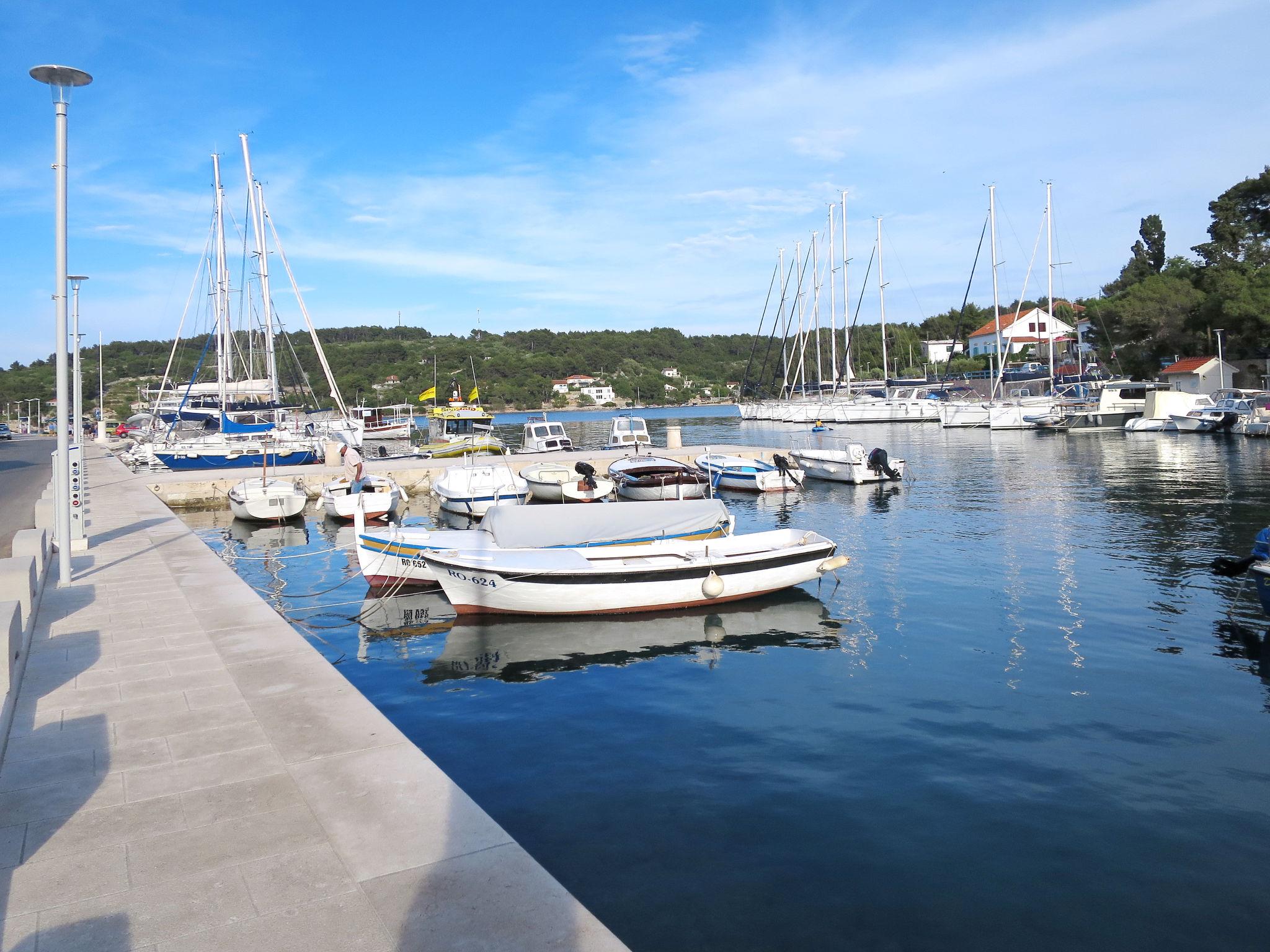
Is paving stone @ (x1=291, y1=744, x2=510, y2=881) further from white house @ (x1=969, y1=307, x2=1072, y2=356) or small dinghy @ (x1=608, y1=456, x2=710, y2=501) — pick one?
white house @ (x1=969, y1=307, x2=1072, y2=356)

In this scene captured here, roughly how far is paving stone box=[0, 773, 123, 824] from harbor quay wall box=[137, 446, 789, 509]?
24.0m

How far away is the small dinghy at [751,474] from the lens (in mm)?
32281

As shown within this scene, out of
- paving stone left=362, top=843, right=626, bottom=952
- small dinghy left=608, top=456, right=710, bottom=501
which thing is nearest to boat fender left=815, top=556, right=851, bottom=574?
paving stone left=362, top=843, right=626, bottom=952

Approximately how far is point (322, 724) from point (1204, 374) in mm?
71632

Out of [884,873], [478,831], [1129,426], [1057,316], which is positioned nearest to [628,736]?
[884,873]

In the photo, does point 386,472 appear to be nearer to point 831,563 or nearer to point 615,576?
point 615,576

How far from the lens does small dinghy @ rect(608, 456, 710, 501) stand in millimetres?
27188

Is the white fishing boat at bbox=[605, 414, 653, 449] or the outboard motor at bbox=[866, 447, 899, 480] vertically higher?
the white fishing boat at bbox=[605, 414, 653, 449]

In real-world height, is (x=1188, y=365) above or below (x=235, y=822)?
above

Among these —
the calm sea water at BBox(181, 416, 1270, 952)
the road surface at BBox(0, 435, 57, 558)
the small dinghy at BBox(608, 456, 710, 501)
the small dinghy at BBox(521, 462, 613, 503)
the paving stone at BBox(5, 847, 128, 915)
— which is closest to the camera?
the paving stone at BBox(5, 847, 128, 915)

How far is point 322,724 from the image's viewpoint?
7.09 m

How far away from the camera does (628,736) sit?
30.9ft

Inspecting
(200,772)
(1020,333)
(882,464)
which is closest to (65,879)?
(200,772)

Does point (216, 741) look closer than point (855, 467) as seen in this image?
Yes
